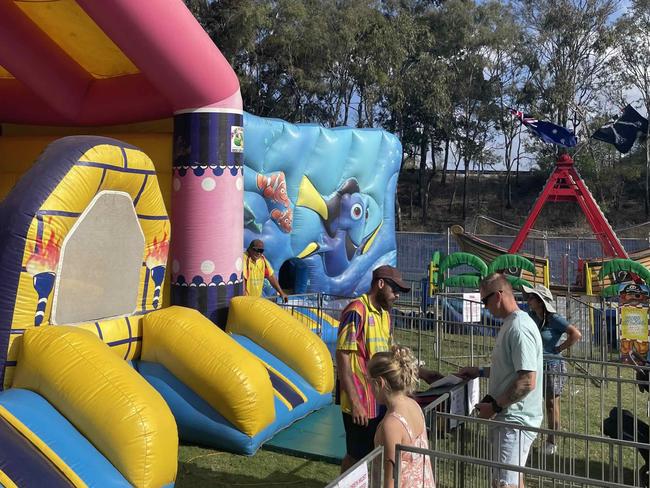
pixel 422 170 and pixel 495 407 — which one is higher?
pixel 422 170

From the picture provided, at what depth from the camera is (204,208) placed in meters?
6.27

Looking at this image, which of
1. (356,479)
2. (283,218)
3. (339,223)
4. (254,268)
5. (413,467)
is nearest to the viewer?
(356,479)

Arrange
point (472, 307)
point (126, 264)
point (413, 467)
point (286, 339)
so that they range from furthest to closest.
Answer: point (472, 307), point (286, 339), point (126, 264), point (413, 467)

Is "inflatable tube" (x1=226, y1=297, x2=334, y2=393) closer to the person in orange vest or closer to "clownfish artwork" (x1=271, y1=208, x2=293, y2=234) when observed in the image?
the person in orange vest

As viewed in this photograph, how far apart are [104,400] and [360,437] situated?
1521 mm

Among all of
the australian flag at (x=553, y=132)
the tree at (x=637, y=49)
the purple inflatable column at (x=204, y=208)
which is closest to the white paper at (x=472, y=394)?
the purple inflatable column at (x=204, y=208)

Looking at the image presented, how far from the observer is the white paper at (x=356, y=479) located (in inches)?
90.2

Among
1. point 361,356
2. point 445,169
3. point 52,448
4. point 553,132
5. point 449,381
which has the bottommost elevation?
point 52,448

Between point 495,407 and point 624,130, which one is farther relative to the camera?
point 624,130

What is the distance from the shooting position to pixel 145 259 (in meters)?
5.75

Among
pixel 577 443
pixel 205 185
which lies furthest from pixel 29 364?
pixel 577 443

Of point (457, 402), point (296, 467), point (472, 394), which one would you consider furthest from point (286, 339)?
point (457, 402)

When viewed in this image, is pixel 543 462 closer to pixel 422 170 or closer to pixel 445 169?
pixel 422 170

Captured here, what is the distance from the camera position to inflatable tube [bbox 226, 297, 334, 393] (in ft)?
20.4
